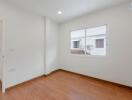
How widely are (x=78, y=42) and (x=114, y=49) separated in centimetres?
157

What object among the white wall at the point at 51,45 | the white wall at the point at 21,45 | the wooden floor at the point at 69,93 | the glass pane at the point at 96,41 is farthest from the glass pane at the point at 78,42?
the wooden floor at the point at 69,93

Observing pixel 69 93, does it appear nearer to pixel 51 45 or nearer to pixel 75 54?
pixel 75 54

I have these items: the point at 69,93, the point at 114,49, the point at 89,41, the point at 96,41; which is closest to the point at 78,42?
the point at 89,41

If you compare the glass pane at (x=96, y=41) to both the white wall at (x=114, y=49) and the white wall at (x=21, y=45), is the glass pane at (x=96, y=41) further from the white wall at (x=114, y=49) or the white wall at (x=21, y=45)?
the white wall at (x=21, y=45)

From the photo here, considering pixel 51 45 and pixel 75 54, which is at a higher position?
pixel 51 45

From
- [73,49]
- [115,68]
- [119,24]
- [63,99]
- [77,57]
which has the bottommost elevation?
[63,99]

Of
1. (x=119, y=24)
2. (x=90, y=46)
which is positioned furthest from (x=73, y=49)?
(x=119, y=24)

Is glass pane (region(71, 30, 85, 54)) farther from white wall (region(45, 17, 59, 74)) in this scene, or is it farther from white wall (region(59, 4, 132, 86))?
white wall (region(45, 17, 59, 74))

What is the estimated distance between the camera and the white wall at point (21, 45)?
2.35m

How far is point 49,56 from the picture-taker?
3.70 metres

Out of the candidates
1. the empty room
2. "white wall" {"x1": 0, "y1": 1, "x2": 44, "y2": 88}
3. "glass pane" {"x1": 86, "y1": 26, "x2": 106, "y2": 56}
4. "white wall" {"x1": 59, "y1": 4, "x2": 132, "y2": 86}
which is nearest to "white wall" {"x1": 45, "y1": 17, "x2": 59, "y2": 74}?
the empty room

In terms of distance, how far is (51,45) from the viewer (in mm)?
3807

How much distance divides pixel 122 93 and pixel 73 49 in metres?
2.49

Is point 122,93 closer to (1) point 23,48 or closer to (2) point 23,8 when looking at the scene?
(1) point 23,48
